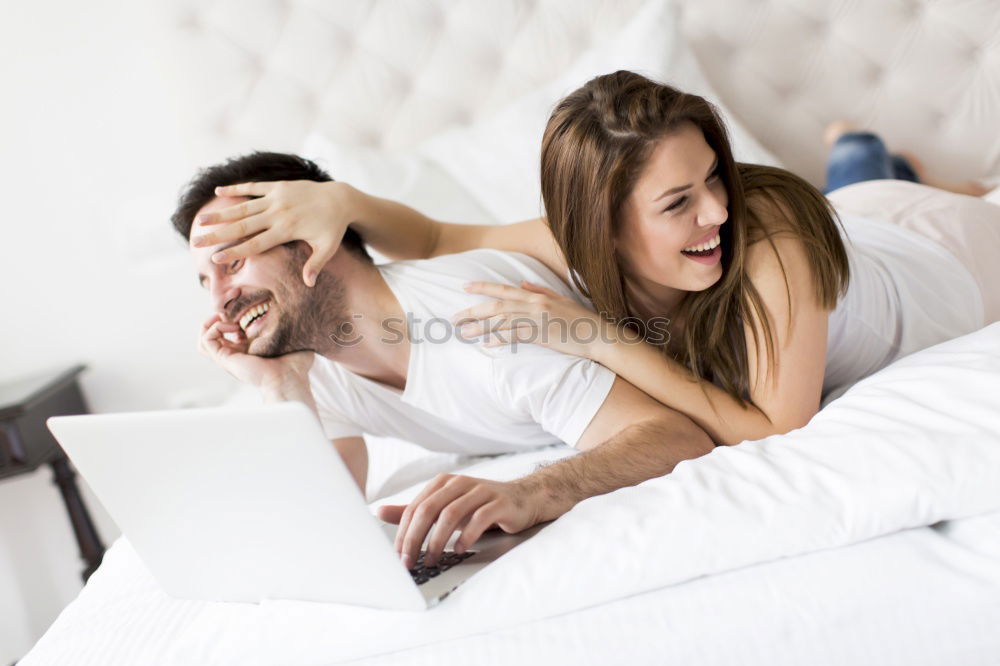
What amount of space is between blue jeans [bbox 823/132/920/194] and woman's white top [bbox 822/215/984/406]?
590mm

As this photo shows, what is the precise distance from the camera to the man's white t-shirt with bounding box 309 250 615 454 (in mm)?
1309

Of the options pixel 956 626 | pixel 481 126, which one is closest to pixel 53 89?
pixel 481 126

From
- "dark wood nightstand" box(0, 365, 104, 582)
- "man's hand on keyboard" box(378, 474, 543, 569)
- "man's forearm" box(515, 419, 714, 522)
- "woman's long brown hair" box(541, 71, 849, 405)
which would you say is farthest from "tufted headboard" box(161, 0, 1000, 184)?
"man's hand on keyboard" box(378, 474, 543, 569)

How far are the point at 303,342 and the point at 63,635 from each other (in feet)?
1.89

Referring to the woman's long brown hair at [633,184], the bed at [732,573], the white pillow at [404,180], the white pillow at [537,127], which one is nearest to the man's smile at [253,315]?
the bed at [732,573]

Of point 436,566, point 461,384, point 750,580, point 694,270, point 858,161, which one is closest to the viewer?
point 750,580

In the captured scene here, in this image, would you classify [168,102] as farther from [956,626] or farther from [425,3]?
[956,626]

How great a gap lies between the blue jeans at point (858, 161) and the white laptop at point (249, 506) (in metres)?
1.56

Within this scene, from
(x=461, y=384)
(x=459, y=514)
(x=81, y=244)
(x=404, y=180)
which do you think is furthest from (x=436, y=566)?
(x=81, y=244)

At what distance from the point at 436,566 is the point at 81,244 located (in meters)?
1.98

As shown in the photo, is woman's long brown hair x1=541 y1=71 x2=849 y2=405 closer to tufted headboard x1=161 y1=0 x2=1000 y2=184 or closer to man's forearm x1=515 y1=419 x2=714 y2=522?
man's forearm x1=515 y1=419 x2=714 y2=522

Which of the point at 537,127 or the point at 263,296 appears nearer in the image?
the point at 263,296

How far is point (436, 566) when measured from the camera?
3.13ft

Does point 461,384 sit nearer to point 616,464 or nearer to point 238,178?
point 616,464
